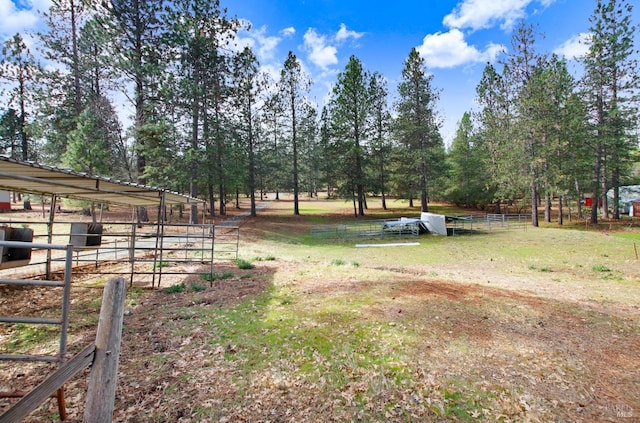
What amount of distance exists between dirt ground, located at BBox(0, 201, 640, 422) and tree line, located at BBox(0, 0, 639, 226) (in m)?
15.5

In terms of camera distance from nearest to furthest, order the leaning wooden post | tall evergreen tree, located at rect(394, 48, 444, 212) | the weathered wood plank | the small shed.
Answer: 1. the weathered wood plank
2. the leaning wooden post
3. tall evergreen tree, located at rect(394, 48, 444, 212)
4. the small shed

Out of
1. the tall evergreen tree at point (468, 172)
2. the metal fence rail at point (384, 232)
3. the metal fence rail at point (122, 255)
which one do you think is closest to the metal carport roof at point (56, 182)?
the metal fence rail at point (122, 255)

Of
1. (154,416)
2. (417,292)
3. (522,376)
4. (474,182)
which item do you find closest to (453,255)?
(417,292)

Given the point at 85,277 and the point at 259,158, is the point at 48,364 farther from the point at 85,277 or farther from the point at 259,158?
the point at 259,158

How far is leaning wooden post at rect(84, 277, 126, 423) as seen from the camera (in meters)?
2.09

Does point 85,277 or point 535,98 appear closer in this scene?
point 85,277

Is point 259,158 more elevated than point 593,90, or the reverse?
point 593,90

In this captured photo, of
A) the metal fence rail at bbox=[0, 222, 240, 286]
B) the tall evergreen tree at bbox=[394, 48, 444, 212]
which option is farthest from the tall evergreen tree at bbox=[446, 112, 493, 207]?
the metal fence rail at bbox=[0, 222, 240, 286]

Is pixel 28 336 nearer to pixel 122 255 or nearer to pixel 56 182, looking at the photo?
pixel 56 182

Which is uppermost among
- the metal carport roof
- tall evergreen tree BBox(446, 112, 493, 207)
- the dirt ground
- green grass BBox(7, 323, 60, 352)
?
tall evergreen tree BBox(446, 112, 493, 207)

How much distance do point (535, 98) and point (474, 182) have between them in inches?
601

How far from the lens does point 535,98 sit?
79.7 ft
